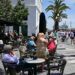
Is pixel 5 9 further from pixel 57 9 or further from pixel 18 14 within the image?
pixel 57 9

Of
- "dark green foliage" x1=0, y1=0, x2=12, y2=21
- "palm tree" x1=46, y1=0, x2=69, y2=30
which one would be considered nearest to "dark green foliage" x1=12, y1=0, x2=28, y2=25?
"dark green foliage" x1=0, y1=0, x2=12, y2=21

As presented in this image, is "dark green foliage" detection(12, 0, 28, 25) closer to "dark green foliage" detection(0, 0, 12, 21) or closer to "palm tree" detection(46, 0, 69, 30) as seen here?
"dark green foliage" detection(0, 0, 12, 21)

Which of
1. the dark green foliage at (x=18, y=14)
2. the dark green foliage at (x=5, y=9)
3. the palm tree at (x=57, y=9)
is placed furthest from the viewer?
the palm tree at (x=57, y=9)

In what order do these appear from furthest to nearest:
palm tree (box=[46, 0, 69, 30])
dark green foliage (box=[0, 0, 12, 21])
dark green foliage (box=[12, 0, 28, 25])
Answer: palm tree (box=[46, 0, 69, 30]) → dark green foliage (box=[12, 0, 28, 25]) → dark green foliage (box=[0, 0, 12, 21])

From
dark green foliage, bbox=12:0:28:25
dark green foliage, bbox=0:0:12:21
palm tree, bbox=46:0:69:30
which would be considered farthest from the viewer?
palm tree, bbox=46:0:69:30

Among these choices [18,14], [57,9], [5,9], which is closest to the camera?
[5,9]

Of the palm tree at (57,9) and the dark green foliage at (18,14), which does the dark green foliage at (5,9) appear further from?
the palm tree at (57,9)

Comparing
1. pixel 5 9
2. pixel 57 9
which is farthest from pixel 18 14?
pixel 57 9

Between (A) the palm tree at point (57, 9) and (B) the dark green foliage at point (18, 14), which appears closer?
(B) the dark green foliage at point (18, 14)

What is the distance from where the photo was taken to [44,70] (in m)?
15.0

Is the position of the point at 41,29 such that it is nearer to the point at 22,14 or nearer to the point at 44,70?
the point at 44,70

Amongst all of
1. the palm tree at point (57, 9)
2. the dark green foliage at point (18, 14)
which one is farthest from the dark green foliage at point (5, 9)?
the palm tree at point (57, 9)

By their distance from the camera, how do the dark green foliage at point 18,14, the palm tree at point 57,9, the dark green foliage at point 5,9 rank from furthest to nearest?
the palm tree at point 57,9, the dark green foliage at point 18,14, the dark green foliage at point 5,9

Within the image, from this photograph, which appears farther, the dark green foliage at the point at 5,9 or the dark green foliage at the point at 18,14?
the dark green foliage at the point at 18,14
